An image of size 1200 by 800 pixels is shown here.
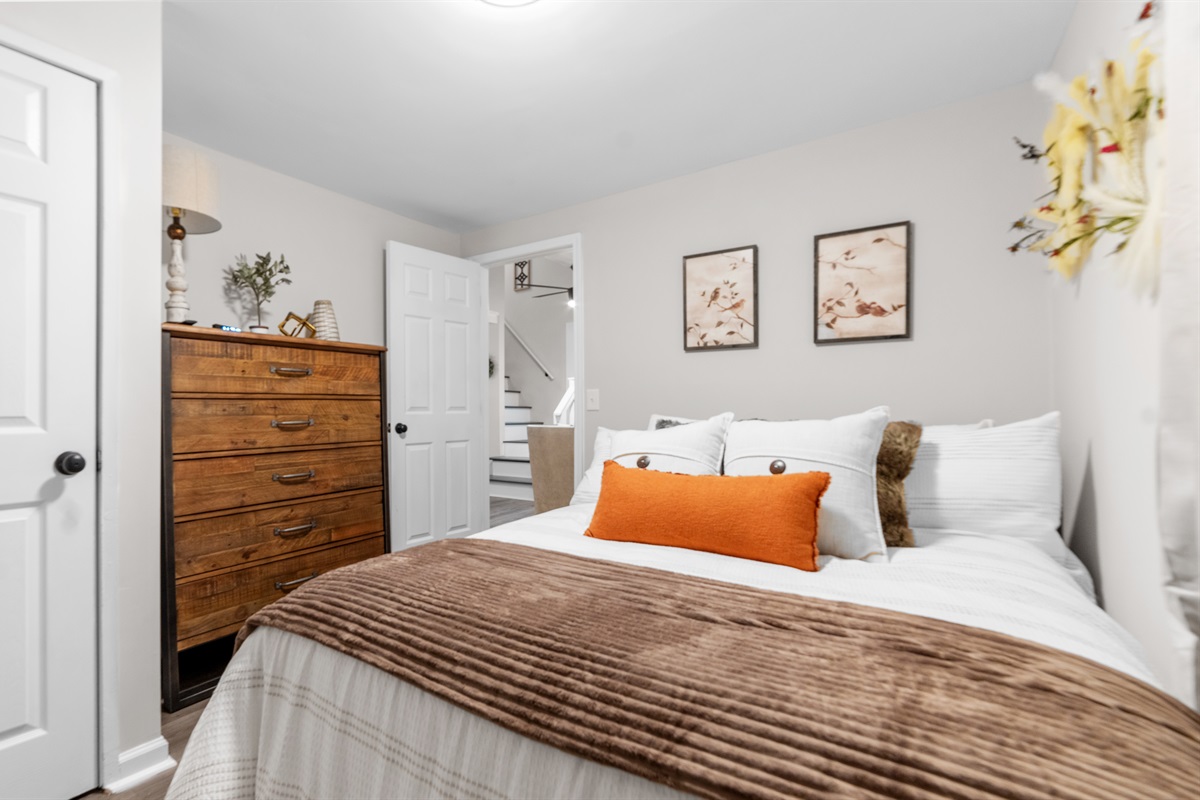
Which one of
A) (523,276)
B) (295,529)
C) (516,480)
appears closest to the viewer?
(295,529)

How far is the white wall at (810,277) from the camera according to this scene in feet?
7.40

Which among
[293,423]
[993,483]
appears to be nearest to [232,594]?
[293,423]

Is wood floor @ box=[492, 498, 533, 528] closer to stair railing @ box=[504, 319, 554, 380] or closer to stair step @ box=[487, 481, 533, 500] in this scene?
stair step @ box=[487, 481, 533, 500]

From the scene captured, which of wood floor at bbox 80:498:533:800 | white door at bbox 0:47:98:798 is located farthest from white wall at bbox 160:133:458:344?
wood floor at bbox 80:498:533:800

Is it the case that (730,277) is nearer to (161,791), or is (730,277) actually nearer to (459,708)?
(459,708)

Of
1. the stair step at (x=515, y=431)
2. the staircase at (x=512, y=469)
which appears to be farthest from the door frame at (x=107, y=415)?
the stair step at (x=515, y=431)

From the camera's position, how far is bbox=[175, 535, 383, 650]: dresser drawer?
6.60 ft

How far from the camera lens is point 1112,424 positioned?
4.70ft

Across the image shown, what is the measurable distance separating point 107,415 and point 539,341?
6.33m

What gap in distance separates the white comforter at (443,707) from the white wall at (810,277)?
3.64ft

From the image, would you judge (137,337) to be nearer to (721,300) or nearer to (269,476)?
(269,476)

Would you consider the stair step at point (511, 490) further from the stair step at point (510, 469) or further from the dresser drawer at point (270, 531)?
the dresser drawer at point (270, 531)

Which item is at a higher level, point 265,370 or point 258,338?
point 258,338

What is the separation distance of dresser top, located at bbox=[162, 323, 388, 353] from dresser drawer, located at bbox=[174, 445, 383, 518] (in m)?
0.47
